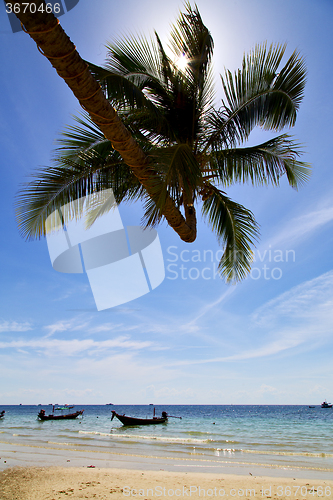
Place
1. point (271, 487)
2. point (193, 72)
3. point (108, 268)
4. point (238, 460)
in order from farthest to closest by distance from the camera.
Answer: point (238, 460)
point (271, 487)
point (108, 268)
point (193, 72)

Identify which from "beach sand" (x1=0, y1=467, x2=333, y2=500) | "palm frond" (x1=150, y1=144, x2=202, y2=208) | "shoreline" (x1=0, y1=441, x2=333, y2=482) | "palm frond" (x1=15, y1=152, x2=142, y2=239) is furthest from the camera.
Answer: "shoreline" (x1=0, y1=441, x2=333, y2=482)

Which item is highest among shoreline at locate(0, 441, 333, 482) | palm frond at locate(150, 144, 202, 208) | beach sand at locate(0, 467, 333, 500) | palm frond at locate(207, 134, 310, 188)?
palm frond at locate(207, 134, 310, 188)

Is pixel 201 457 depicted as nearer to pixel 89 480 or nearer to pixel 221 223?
pixel 89 480

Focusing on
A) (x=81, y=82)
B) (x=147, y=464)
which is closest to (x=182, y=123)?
(x=81, y=82)

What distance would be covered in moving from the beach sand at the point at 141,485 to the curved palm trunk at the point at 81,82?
601 centimetres

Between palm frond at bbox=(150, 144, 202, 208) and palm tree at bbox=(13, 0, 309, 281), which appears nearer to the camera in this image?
palm frond at bbox=(150, 144, 202, 208)

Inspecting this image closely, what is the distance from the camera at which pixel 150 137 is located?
5.00 meters

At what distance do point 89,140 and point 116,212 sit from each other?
1.49 metres

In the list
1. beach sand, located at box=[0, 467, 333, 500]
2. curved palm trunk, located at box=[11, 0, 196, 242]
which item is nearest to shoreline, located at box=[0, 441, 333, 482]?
beach sand, located at box=[0, 467, 333, 500]

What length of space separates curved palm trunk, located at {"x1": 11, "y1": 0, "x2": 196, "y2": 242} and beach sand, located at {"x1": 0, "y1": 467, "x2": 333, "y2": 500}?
236 inches

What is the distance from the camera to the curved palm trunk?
6.57 ft

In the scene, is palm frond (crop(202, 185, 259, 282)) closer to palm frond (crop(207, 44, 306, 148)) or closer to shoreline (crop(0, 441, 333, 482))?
palm frond (crop(207, 44, 306, 148))

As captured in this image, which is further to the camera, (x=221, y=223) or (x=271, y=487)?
(x=271, y=487)

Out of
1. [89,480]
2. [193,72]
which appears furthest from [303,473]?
Answer: [193,72]
